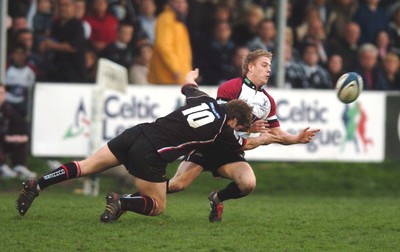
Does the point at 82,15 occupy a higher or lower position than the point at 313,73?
higher

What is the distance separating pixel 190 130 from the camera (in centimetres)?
962

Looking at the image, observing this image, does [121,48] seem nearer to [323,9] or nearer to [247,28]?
[247,28]

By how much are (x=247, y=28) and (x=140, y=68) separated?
232 cm

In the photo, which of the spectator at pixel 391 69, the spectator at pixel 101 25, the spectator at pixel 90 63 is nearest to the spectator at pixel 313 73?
the spectator at pixel 391 69

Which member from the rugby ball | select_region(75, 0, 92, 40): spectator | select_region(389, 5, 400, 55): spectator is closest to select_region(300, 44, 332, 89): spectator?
select_region(389, 5, 400, 55): spectator

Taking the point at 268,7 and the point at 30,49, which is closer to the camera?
the point at 30,49

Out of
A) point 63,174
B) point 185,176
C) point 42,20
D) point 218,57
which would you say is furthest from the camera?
point 218,57

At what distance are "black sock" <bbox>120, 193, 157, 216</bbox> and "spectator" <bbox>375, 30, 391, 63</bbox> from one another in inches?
387

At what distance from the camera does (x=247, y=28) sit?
1766 centimetres

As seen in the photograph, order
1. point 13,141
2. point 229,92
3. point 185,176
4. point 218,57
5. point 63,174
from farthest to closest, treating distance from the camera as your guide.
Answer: point 218,57, point 13,141, point 185,176, point 229,92, point 63,174

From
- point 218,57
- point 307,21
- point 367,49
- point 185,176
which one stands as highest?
point 307,21

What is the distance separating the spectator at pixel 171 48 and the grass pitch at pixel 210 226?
89.5 inches

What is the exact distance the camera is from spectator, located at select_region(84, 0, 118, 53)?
54.7 feet

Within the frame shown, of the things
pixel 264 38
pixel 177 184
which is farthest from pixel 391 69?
pixel 177 184
